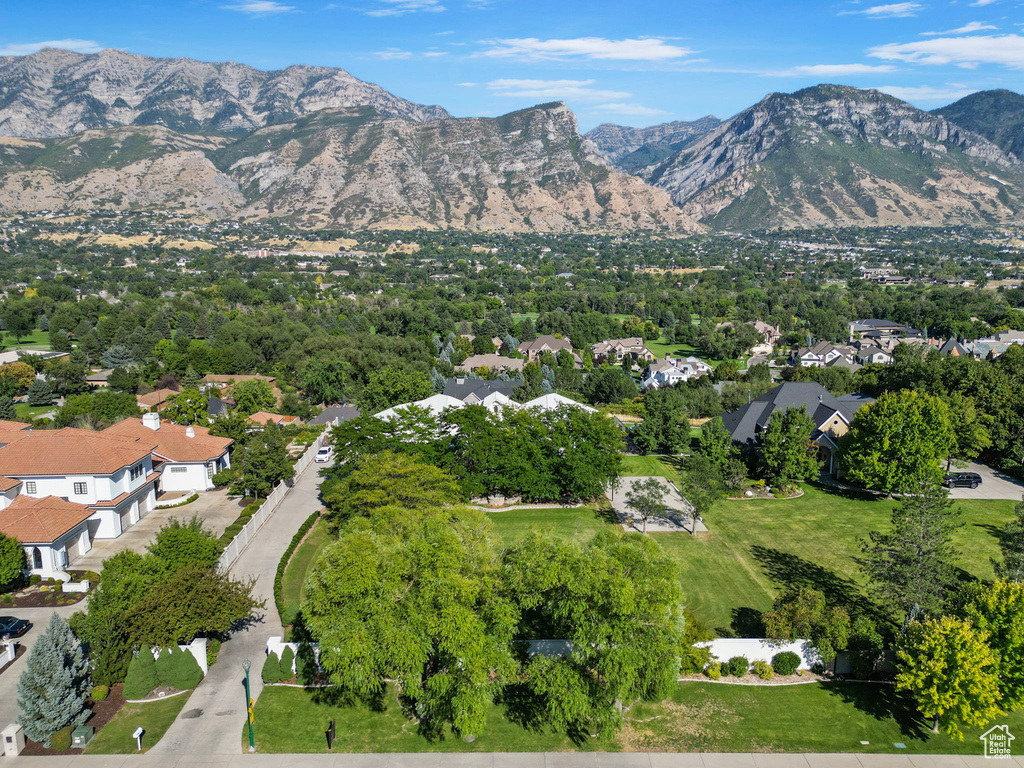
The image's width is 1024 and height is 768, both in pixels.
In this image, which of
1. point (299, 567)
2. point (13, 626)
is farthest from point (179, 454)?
point (13, 626)

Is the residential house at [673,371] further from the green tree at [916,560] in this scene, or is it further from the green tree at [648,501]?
the green tree at [916,560]

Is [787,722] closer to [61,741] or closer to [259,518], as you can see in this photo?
[61,741]

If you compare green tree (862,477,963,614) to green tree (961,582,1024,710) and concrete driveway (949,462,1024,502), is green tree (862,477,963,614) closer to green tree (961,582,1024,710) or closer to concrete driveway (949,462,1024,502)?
green tree (961,582,1024,710)

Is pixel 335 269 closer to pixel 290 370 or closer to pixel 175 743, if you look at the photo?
pixel 290 370

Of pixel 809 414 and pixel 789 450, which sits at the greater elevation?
pixel 809 414

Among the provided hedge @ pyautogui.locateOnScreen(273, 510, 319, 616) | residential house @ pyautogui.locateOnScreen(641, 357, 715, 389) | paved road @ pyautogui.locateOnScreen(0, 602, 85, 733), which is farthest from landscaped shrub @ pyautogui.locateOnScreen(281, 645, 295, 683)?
residential house @ pyautogui.locateOnScreen(641, 357, 715, 389)

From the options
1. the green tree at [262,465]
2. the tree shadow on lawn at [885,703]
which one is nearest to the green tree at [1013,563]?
the tree shadow on lawn at [885,703]

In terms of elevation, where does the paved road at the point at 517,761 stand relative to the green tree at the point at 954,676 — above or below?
below
